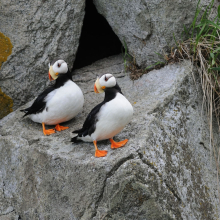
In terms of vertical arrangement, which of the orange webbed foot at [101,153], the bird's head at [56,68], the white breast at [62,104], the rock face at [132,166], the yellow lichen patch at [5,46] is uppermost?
the yellow lichen patch at [5,46]

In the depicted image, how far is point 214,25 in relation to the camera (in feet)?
12.1

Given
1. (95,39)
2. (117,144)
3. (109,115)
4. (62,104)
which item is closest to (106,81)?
(109,115)

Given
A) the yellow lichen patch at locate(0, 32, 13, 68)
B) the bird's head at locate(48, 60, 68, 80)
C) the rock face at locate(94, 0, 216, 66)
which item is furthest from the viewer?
the yellow lichen patch at locate(0, 32, 13, 68)

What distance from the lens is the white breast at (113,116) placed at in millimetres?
2768

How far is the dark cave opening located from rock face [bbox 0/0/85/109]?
89 cm

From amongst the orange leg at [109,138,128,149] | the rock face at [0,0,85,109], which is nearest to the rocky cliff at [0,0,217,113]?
the rock face at [0,0,85,109]

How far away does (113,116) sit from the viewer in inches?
109

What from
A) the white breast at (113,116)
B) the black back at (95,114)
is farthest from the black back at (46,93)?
the white breast at (113,116)

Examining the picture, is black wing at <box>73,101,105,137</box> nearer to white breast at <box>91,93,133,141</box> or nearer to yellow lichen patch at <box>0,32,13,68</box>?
white breast at <box>91,93,133,141</box>

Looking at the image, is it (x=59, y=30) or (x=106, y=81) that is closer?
(x=106, y=81)

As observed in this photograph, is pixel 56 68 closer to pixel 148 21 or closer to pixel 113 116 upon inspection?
pixel 113 116

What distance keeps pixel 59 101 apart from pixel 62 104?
4cm

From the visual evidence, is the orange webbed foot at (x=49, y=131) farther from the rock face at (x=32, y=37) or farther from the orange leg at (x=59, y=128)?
the rock face at (x=32, y=37)

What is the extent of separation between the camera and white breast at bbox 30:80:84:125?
11.5 ft
